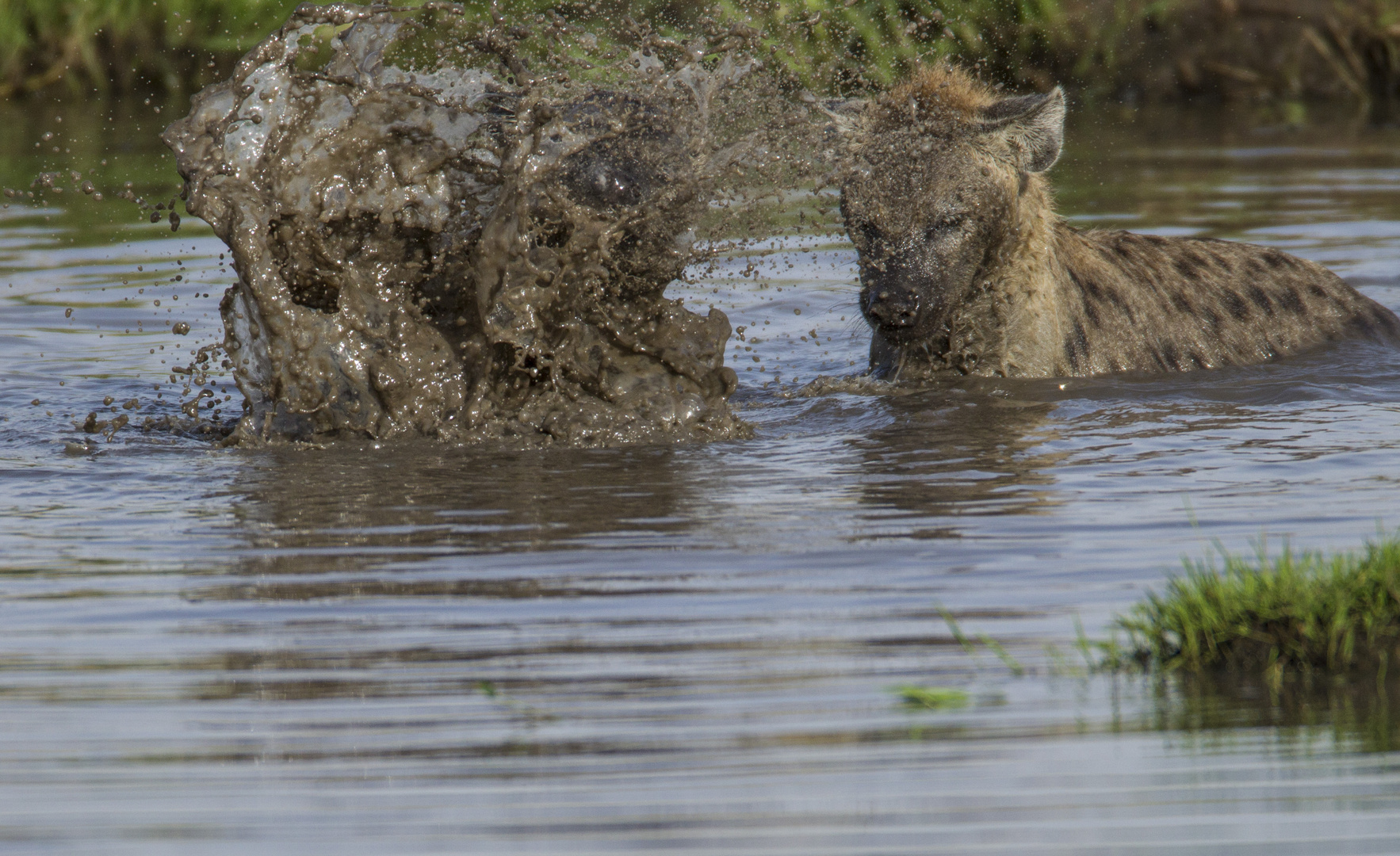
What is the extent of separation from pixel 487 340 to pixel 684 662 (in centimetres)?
299

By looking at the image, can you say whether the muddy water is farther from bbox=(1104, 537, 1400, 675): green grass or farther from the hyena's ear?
the hyena's ear

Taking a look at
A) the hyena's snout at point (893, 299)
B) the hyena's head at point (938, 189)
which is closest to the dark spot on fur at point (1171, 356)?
the hyena's head at point (938, 189)

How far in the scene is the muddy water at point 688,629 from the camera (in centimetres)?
291

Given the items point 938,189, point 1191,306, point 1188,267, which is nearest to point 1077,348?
point 1191,306

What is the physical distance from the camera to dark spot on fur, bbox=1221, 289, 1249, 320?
8.26 meters

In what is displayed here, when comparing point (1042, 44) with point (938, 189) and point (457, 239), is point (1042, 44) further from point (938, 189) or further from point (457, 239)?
point (457, 239)

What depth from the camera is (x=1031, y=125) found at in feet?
25.1

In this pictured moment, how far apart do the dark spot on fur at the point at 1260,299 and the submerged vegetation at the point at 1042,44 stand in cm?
953

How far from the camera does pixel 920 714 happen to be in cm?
335

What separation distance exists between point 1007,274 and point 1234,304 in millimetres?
1309

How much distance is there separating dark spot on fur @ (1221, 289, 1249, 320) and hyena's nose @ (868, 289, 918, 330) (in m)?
1.84

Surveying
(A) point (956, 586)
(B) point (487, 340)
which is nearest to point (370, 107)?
(B) point (487, 340)

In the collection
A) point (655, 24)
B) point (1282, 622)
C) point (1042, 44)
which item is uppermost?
point (1042, 44)

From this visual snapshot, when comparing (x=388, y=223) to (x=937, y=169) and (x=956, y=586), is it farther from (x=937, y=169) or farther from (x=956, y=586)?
(x=956, y=586)
